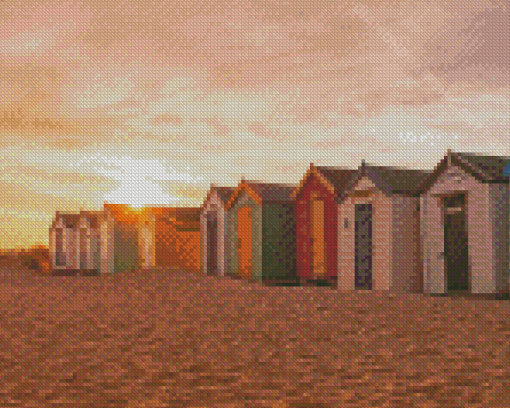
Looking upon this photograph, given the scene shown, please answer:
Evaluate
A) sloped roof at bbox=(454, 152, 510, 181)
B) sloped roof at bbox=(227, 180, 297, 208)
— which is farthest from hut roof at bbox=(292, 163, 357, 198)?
sloped roof at bbox=(454, 152, 510, 181)

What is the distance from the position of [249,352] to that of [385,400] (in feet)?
12.7

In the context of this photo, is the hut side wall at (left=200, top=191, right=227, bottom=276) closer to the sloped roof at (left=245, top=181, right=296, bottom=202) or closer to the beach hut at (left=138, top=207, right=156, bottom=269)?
the sloped roof at (left=245, top=181, right=296, bottom=202)

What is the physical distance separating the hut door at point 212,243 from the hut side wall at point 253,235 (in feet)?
5.08

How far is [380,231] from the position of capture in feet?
76.3

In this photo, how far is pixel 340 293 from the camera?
22.5 metres

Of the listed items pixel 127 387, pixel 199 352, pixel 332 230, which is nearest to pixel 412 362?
pixel 199 352

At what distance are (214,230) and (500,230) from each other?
16.9 m

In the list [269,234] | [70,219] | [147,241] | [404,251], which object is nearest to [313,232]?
[269,234]

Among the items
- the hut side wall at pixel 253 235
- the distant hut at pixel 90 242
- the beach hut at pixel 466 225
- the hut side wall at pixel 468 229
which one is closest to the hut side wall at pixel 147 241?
the distant hut at pixel 90 242

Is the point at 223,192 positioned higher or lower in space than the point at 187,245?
higher

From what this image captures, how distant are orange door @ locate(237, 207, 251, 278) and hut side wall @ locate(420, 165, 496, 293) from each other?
10180 mm

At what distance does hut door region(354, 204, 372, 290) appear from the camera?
2392 cm

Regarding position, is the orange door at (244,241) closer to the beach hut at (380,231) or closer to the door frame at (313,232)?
the door frame at (313,232)

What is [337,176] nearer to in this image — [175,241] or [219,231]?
[219,231]
